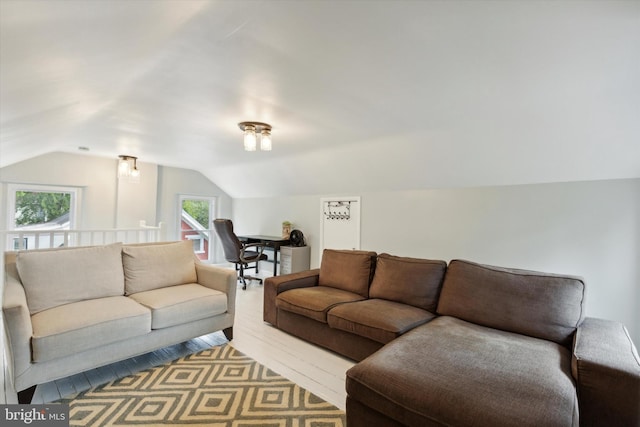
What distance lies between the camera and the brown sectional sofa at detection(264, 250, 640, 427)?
1373 millimetres

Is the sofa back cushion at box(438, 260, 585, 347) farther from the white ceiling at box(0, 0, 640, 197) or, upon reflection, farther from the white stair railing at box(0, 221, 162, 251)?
the white stair railing at box(0, 221, 162, 251)

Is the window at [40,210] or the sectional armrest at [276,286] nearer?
the sectional armrest at [276,286]

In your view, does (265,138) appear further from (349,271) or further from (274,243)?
(274,243)

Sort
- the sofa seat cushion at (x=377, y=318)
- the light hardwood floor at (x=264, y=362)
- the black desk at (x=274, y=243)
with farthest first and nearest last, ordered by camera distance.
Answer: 1. the black desk at (x=274, y=243)
2. the sofa seat cushion at (x=377, y=318)
3. the light hardwood floor at (x=264, y=362)

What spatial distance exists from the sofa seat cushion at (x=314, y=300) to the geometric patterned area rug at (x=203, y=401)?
2.00ft

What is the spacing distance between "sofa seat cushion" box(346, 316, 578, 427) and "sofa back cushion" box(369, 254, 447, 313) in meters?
0.65

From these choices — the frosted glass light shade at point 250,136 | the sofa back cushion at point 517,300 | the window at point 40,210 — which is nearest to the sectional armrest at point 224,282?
the frosted glass light shade at point 250,136

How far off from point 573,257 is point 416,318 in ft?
6.10

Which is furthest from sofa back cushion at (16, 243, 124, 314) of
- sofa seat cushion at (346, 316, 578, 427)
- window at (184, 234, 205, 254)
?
window at (184, 234, 205, 254)

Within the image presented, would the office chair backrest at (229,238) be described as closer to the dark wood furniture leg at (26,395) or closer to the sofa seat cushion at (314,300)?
the sofa seat cushion at (314,300)

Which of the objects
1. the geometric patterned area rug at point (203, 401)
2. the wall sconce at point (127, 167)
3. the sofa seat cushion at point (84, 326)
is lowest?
the geometric patterned area rug at point (203, 401)

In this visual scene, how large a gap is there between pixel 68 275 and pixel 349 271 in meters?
2.51

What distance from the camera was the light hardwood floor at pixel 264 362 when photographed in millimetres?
2102

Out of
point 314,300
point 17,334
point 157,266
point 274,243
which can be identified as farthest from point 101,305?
point 274,243
